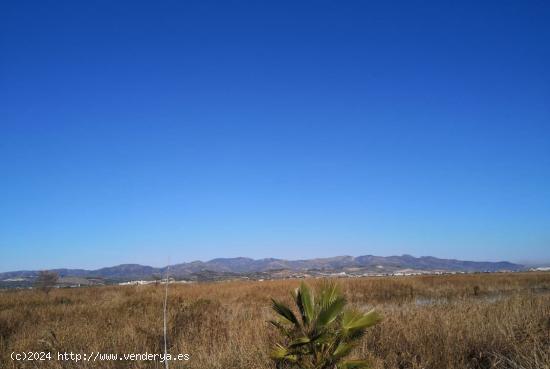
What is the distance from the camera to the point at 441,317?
28.2ft

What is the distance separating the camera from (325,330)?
3.16m

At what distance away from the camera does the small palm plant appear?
314 cm

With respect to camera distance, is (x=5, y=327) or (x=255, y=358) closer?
(x=255, y=358)

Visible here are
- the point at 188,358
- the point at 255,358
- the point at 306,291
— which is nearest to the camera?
the point at 306,291

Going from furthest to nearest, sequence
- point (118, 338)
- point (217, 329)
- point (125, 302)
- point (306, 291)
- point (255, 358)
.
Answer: point (125, 302) → point (217, 329) → point (118, 338) → point (255, 358) → point (306, 291)

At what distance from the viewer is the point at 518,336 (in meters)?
6.57

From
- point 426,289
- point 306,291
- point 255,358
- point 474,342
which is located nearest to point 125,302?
point 255,358

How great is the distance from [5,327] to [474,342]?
38.3 feet

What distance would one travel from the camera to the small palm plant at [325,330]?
10.3ft

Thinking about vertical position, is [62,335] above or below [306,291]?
below

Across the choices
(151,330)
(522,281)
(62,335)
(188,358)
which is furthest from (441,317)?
(522,281)

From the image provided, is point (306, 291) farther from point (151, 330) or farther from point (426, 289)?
point (426, 289)

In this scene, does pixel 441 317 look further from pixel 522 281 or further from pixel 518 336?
pixel 522 281

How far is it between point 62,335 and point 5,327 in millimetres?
3881
